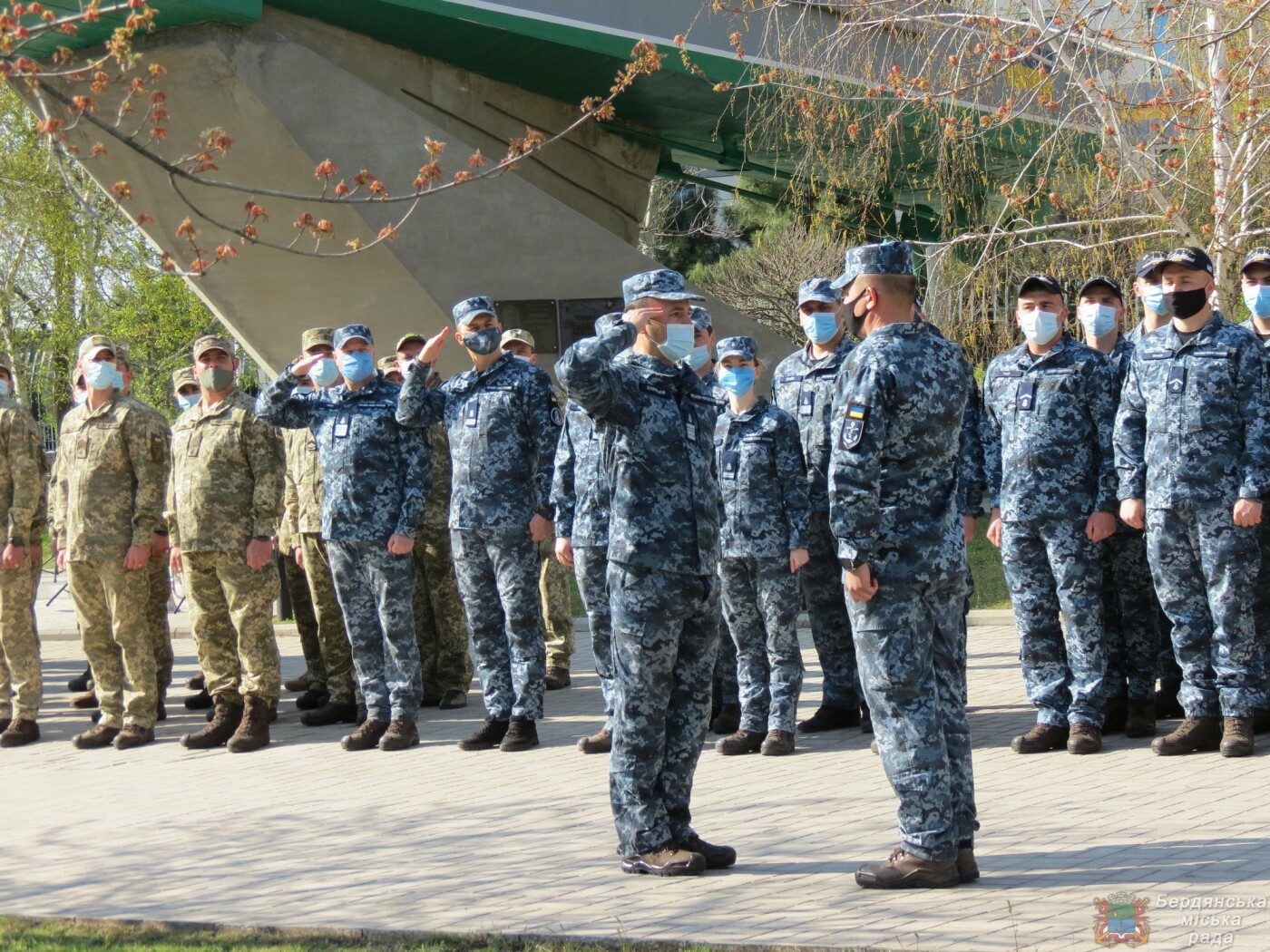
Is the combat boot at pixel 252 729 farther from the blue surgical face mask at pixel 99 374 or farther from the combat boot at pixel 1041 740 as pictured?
the combat boot at pixel 1041 740

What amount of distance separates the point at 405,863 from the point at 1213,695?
388 centimetres

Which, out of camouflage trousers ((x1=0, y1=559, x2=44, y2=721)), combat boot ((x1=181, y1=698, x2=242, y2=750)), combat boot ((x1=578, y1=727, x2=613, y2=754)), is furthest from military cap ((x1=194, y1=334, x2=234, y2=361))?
combat boot ((x1=578, y1=727, x2=613, y2=754))

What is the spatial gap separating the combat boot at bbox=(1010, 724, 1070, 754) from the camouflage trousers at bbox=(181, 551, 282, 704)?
4.19 meters

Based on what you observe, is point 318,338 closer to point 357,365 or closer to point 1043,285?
point 357,365

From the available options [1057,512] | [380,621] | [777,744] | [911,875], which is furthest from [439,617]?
[911,875]

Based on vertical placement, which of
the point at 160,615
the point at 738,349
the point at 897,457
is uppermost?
the point at 738,349

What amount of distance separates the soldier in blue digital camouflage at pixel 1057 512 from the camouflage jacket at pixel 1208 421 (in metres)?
0.35

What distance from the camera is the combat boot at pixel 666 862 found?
554cm

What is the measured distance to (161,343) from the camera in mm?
33062

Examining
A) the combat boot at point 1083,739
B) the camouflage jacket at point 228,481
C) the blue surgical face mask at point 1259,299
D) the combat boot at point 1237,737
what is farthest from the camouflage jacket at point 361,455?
the blue surgical face mask at point 1259,299

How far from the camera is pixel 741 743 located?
8008 mm

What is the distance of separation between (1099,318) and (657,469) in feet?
11.1

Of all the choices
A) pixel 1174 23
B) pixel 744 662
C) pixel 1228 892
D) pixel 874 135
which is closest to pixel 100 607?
pixel 744 662

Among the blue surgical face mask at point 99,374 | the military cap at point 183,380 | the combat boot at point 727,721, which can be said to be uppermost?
the military cap at point 183,380
